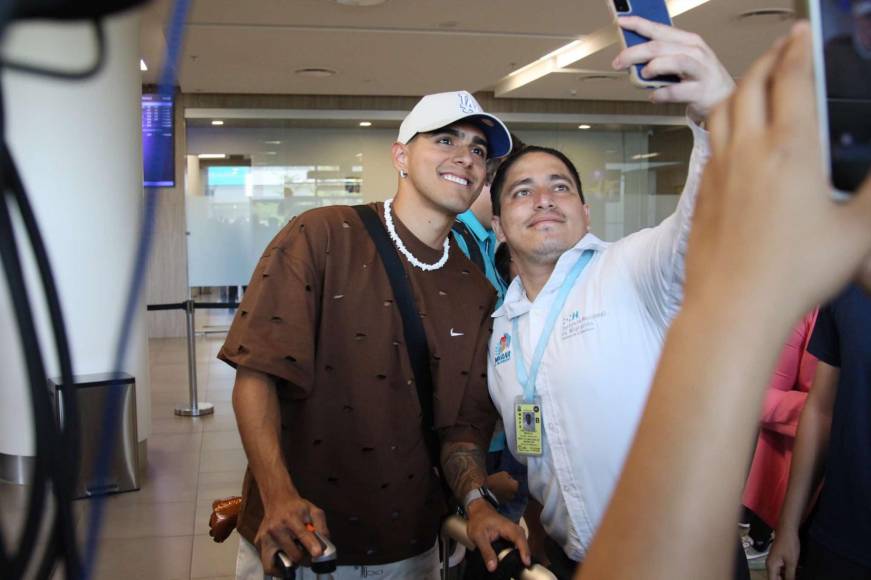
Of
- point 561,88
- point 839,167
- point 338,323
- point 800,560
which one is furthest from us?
point 561,88

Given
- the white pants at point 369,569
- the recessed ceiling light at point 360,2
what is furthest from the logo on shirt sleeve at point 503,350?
the recessed ceiling light at point 360,2

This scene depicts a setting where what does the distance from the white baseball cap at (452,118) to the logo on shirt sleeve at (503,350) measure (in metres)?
0.58

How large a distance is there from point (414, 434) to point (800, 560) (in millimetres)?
1010

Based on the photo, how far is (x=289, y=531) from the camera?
1.39 metres

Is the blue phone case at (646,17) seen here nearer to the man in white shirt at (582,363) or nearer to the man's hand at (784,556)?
the man in white shirt at (582,363)

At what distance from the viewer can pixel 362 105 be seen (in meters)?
12.1

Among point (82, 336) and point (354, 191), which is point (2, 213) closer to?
point (82, 336)

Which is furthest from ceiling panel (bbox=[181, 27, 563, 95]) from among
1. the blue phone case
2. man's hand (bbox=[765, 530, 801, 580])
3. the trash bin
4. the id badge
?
the blue phone case

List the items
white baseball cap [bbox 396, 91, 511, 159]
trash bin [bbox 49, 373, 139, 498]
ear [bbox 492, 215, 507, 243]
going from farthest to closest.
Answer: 1. ear [bbox 492, 215, 507, 243]
2. white baseball cap [bbox 396, 91, 511, 159]
3. trash bin [bbox 49, 373, 139, 498]

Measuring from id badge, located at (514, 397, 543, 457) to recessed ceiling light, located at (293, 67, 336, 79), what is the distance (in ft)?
28.9

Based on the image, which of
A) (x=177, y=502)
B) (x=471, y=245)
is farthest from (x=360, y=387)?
(x=177, y=502)

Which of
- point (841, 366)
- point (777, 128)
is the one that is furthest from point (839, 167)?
point (841, 366)

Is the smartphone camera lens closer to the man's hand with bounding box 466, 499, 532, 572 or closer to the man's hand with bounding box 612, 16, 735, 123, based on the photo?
the man's hand with bounding box 612, 16, 735, 123

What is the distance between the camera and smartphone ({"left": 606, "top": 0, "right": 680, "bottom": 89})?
0.84 meters
